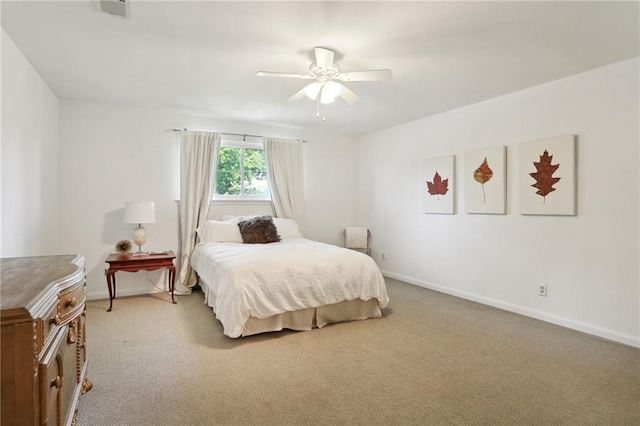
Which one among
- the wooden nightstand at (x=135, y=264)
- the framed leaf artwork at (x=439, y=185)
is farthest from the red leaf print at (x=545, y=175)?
the wooden nightstand at (x=135, y=264)

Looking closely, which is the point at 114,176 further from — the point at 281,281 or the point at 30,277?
the point at 30,277

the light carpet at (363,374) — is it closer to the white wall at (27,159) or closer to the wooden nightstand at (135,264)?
the wooden nightstand at (135,264)

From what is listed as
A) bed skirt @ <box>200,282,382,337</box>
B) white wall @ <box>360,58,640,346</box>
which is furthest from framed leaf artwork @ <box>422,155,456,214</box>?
bed skirt @ <box>200,282,382,337</box>

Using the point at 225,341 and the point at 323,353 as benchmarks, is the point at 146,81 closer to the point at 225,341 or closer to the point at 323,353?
the point at 225,341

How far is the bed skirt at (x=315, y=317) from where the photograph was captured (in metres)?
2.90

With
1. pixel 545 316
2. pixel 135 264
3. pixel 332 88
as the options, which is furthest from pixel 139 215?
pixel 545 316

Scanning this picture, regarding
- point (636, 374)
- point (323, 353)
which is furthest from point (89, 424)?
point (636, 374)

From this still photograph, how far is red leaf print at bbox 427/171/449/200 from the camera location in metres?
4.42

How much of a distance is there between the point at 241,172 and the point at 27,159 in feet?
8.42

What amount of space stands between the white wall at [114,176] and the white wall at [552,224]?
320 cm

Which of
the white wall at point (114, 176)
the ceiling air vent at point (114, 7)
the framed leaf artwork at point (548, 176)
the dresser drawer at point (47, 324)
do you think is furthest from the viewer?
the white wall at point (114, 176)

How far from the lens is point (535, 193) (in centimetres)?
342

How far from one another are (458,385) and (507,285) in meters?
2.02

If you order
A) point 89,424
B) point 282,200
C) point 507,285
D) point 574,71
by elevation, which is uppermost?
point 574,71
